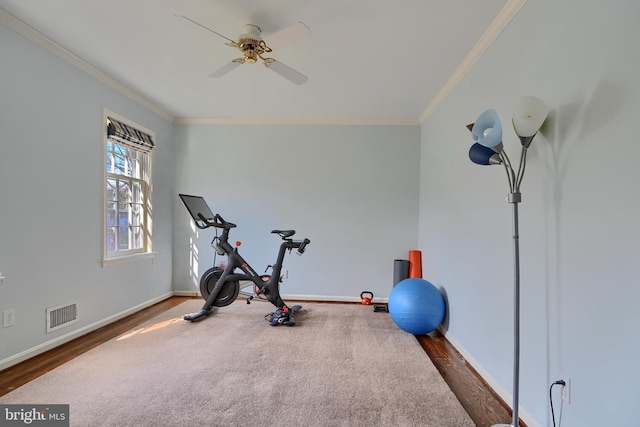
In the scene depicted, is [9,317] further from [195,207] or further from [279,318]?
[279,318]

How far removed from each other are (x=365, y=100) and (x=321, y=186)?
131 centimetres

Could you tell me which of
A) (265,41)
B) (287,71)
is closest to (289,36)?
(265,41)

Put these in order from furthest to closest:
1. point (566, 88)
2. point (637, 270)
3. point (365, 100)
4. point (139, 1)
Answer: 1. point (365, 100)
2. point (139, 1)
3. point (566, 88)
4. point (637, 270)

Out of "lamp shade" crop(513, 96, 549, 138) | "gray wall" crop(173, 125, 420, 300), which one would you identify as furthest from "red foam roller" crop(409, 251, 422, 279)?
"lamp shade" crop(513, 96, 549, 138)

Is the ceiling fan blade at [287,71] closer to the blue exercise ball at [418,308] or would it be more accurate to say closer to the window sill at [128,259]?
the blue exercise ball at [418,308]

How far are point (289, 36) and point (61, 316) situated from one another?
302 centimetres

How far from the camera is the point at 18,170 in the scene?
2279mm

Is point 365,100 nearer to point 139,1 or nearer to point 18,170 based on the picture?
point 139,1

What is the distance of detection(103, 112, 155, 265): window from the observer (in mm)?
3285

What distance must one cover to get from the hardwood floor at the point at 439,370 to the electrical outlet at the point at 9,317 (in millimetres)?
331

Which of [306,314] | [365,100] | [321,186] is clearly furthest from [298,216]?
[365,100]

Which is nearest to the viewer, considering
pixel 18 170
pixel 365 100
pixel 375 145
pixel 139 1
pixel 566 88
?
pixel 566 88

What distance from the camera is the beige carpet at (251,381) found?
1755 millimetres

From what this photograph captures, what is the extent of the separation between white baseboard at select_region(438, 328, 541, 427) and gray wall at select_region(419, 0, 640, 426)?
0.02 metres
